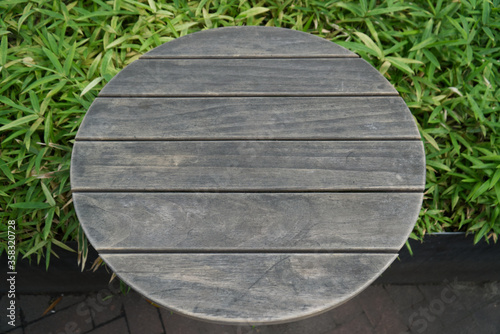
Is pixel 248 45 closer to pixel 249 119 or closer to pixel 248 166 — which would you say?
pixel 249 119

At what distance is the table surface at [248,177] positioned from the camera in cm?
96

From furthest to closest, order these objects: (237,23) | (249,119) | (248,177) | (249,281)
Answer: (237,23) < (249,119) < (248,177) < (249,281)

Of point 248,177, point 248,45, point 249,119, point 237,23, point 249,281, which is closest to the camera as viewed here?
point 249,281

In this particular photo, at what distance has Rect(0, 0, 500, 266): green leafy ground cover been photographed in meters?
1.64

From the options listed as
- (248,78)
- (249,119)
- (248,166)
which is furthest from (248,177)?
(248,78)

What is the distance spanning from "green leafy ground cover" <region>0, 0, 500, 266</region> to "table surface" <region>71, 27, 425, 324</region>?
1.55 feet

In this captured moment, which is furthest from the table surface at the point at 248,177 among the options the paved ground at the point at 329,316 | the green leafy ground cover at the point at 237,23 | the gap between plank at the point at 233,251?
the paved ground at the point at 329,316

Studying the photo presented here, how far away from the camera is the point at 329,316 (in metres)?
1.97

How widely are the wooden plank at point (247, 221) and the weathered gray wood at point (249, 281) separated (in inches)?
1.0

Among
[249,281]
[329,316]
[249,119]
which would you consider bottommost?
[329,316]

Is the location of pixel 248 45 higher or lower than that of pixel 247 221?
higher

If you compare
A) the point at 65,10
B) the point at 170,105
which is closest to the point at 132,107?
the point at 170,105

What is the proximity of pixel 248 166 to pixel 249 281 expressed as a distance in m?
0.31

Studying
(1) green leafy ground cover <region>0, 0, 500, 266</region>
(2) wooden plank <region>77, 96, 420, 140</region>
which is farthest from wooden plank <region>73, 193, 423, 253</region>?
(1) green leafy ground cover <region>0, 0, 500, 266</region>
